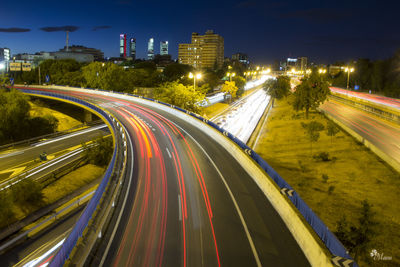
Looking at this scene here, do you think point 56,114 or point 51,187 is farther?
point 56,114

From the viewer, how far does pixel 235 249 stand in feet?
35.6

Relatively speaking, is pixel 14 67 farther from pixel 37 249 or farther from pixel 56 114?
pixel 37 249

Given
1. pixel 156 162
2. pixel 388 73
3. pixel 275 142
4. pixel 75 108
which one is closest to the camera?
pixel 156 162

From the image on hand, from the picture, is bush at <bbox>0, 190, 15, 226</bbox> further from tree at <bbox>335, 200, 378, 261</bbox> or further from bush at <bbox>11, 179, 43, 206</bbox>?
tree at <bbox>335, 200, 378, 261</bbox>

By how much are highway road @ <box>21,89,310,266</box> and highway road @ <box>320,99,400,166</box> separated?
52.3 feet

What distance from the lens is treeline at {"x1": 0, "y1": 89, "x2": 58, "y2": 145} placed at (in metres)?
52.0

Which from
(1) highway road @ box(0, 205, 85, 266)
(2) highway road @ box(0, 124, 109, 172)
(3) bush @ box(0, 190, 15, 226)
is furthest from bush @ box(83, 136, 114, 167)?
(1) highway road @ box(0, 205, 85, 266)

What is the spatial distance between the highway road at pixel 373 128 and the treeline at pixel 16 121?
56.9 m

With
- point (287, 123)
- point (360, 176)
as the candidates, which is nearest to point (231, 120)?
point (287, 123)

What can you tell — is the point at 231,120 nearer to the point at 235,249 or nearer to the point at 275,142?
the point at 275,142

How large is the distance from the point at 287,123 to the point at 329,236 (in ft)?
132

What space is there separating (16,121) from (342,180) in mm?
56392

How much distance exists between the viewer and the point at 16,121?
5300cm

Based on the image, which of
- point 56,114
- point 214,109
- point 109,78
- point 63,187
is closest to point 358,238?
point 63,187
